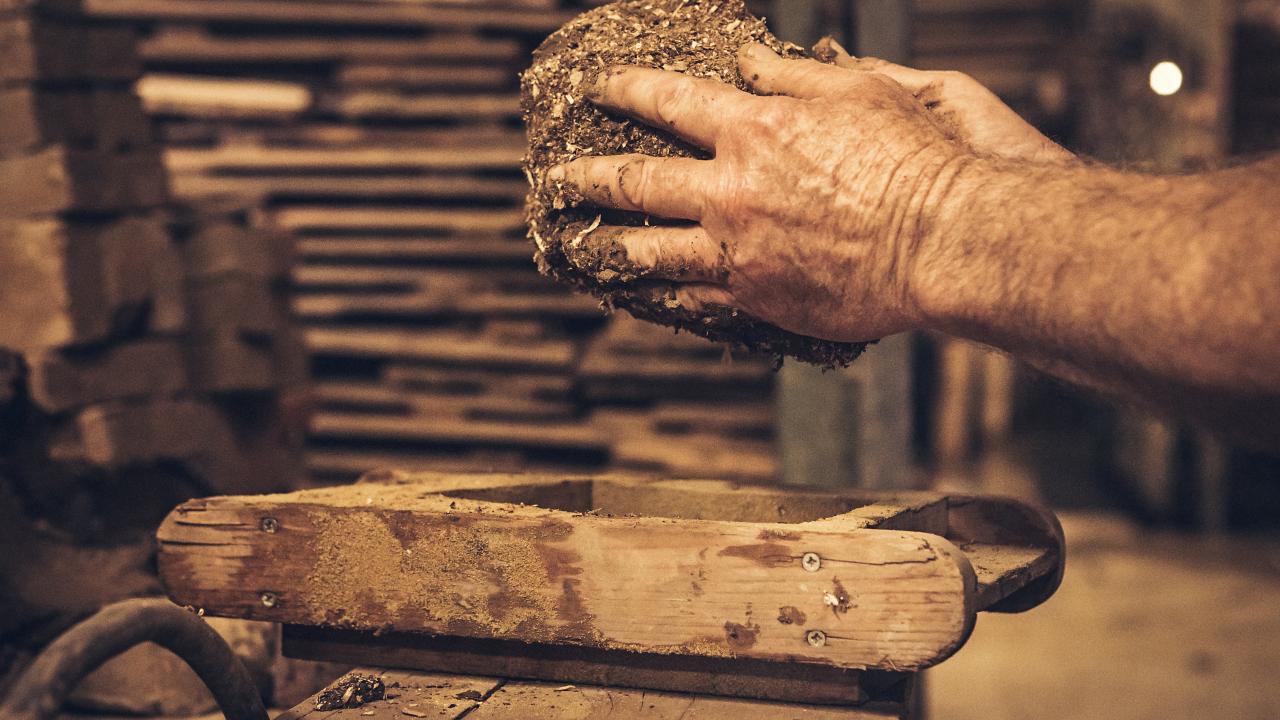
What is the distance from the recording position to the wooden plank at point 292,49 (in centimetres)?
553

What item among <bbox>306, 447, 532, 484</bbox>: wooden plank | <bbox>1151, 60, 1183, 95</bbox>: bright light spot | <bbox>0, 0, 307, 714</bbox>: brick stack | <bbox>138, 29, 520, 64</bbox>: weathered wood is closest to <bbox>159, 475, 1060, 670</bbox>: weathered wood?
<bbox>0, 0, 307, 714</bbox>: brick stack

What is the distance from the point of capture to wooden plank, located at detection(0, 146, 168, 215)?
3.34 m

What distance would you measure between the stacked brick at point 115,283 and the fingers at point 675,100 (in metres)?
1.97

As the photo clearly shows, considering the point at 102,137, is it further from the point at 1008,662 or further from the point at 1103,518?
the point at 1103,518

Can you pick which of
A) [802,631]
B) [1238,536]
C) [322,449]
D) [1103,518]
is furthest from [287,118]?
[1238,536]

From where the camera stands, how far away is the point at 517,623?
65.6 inches

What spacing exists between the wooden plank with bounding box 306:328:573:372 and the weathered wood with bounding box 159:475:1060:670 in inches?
137

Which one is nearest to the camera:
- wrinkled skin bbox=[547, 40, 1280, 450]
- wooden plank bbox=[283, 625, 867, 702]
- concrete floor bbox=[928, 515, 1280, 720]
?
wrinkled skin bbox=[547, 40, 1280, 450]

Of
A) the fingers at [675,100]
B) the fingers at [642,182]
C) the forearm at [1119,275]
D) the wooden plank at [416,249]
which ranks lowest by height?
the wooden plank at [416,249]

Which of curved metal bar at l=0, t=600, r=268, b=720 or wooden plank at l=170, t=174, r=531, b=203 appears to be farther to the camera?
wooden plank at l=170, t=174, r=531, b=203

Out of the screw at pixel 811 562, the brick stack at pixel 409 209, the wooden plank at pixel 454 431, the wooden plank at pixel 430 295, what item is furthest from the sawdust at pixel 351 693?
the wooden plank at pixel 430 295

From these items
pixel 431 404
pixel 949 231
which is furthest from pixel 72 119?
pixel 949 231

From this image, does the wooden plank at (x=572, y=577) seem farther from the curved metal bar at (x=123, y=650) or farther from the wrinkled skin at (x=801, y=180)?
the wrinkled skin at (x=801, y=180)

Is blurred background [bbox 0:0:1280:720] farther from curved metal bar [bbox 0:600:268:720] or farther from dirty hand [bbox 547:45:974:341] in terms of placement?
curved metal bar [bbox 0:600:268:720]
